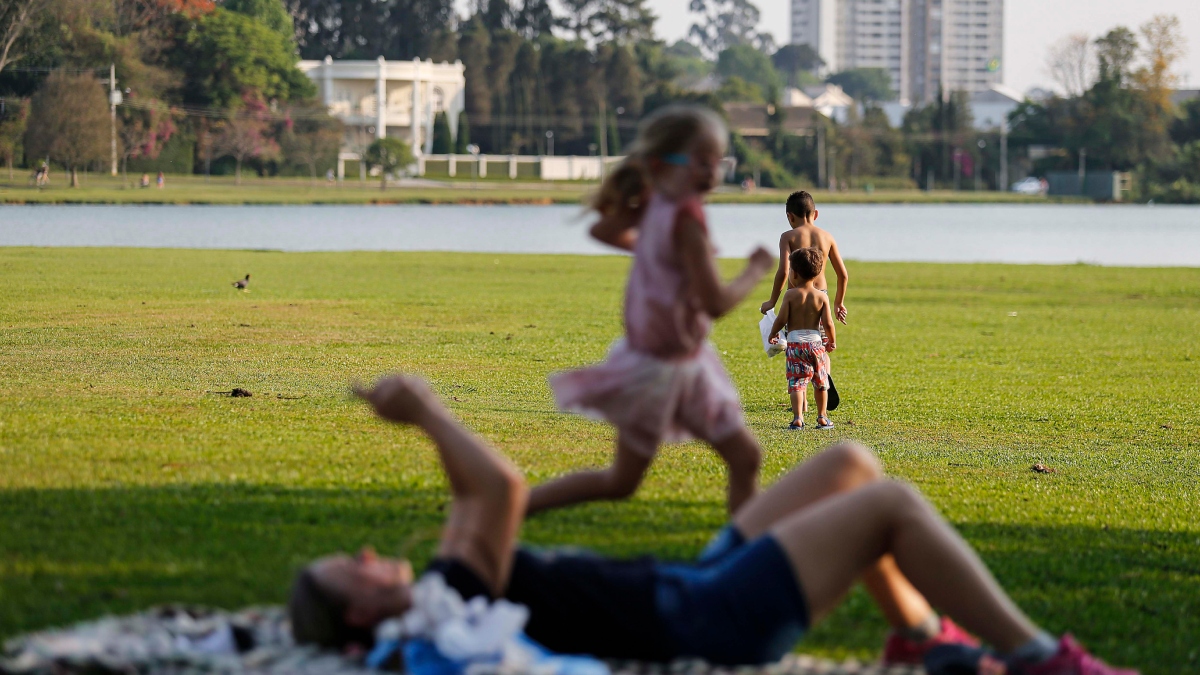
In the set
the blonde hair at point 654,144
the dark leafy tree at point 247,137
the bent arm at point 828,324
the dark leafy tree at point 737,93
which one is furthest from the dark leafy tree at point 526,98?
the blonde hair at point 654,144

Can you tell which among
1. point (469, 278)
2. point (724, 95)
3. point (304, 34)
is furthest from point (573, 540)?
point (724, 95)

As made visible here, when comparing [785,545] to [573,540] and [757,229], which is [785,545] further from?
[757,229]

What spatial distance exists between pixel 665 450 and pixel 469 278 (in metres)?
17.7

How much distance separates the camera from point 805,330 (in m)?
10.1

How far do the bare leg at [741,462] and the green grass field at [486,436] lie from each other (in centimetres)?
54

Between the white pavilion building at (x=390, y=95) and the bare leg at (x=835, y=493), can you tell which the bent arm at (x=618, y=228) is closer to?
the bare leg at (x=835, y=493)

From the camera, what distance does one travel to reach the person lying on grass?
371cm

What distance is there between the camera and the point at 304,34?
141625 mm

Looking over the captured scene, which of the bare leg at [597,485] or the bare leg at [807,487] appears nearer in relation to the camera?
the bare leg at [807,487]

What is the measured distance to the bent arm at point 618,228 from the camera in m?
4.78

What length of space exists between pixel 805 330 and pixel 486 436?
2.58 meters

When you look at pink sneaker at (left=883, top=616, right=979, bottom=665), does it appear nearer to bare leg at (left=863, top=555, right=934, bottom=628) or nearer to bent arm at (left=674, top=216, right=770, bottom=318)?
bare leg at (left=863, top=555, right=934, bottom=628)

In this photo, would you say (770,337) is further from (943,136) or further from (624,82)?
(943,136)

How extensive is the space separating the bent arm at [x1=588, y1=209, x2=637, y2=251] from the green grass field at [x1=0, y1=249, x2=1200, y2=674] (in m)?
1.50
